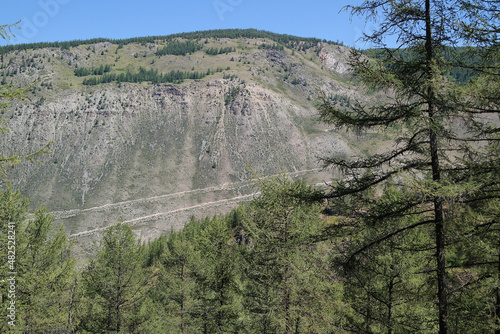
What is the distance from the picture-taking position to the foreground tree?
5.70 m

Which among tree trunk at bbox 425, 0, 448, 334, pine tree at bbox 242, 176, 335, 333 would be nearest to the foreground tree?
tree trunk at bbox 425, 0, 448, 334

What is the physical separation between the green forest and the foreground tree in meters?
0.03

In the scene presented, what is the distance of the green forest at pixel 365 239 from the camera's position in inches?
231

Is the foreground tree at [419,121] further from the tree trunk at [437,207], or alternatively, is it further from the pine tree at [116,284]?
the pine tree at [116,284]

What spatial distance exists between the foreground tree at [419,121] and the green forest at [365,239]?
0.03 metres

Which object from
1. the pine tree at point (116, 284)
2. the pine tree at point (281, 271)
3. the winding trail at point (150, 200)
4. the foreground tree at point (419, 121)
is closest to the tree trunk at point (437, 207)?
the foreground tree at point (419, 121)

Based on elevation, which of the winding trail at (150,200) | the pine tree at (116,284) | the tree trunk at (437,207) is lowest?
the pine tree at (116,284)

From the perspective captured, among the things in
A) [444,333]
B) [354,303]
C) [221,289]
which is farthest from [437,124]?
[221,289]

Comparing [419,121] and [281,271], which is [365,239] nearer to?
[419,121]

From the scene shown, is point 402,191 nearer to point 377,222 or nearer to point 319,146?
→ point 377,222

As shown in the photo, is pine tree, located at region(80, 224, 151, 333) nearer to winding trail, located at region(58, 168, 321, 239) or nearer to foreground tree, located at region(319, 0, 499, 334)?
foreground tree, located at region(319, 0, 499, 334)

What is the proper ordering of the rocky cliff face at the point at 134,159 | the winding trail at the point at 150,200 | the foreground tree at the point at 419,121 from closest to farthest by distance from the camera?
the foreground tree at the point at 419,121 < the winding trail at the point at 150,200 < the rocky cliff face at the point at 134,159

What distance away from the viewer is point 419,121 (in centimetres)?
564

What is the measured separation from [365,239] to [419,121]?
3.21 metres
